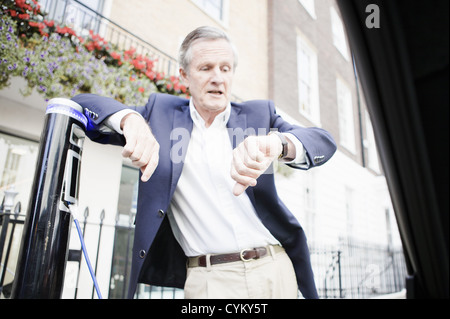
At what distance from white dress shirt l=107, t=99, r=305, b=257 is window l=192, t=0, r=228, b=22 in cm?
555

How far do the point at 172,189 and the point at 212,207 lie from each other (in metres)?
0.18

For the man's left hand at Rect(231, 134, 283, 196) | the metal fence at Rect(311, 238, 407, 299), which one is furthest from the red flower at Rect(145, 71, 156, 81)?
the metal fence at Rect(311, 238, 407, 299)

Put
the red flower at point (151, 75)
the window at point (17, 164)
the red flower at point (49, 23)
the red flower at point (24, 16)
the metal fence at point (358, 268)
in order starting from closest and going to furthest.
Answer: the red flower at point (24, 16)
the red flower at point (49, 23)
the red flower at point (151, 75)
the window at point (17, 164)
the metal fence at point (358, 268)

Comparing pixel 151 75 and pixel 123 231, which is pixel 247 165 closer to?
pixel 151 75

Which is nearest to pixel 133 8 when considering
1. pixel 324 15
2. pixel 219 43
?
pixel 219 43

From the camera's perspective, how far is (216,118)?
112cm

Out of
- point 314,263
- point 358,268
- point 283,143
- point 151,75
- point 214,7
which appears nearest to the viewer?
point 283,143

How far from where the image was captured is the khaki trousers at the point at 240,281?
103cm

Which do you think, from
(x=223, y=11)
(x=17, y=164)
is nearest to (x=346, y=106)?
(x=17, y=164)

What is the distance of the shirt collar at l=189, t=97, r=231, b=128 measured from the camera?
1.12 metres

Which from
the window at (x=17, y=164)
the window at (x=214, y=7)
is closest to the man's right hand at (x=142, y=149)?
the window at (x=17, y=164)

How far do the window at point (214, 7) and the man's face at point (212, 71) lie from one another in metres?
5.39

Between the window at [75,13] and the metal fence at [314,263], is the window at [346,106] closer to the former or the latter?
the metal fence at [314,263]

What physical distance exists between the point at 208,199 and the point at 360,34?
2.60ft
